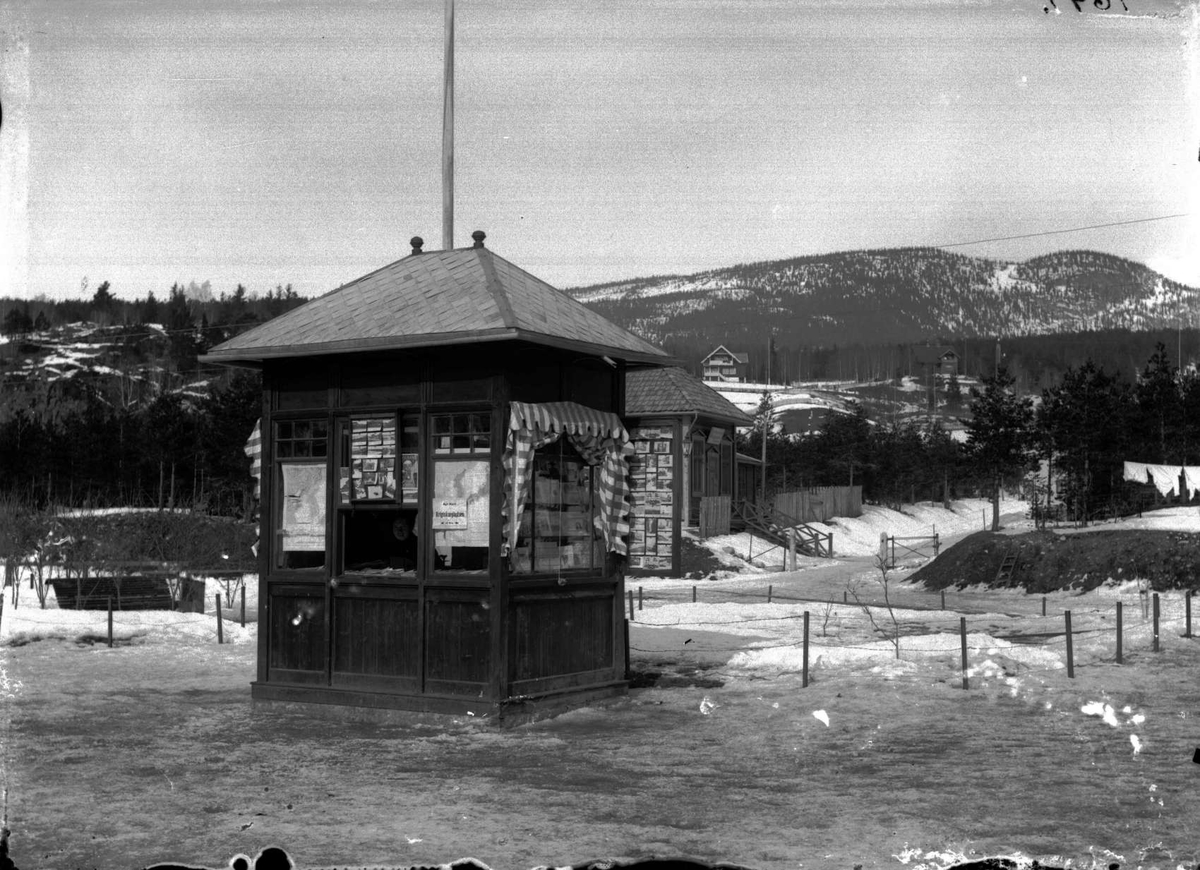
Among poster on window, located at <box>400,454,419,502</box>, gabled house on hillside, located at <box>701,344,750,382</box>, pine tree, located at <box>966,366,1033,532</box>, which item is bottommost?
poster on window, located at <box>400,454,419,502</box>

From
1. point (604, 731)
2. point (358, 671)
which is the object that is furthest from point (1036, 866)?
point (358, 671)

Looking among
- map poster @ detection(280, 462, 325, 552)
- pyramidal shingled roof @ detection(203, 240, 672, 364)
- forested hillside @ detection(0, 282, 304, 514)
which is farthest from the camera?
forested hillside @ detection(0, 282, 304, 514)

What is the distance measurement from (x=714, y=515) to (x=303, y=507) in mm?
35369

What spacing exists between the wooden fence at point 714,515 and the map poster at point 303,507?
34037 mm

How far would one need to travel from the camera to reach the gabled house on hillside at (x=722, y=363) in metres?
160

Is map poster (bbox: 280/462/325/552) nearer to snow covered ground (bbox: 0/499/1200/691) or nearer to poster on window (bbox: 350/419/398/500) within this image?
poster on window (bbox: 350/419/398/500)

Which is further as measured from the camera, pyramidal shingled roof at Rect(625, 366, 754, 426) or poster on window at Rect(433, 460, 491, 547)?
pyramidal shingled roof at Rect(625, 366, 754, 426)

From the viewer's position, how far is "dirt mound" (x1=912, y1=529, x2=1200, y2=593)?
101 ft

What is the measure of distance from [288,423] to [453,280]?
2.35m

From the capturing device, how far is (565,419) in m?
13.3

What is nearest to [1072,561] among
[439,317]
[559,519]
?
[559,519]

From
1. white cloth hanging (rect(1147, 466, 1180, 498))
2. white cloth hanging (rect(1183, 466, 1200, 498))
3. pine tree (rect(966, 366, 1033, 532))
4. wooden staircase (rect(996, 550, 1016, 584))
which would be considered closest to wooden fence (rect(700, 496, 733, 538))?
wooden staircase (rect(996, 550, 1016, 584))

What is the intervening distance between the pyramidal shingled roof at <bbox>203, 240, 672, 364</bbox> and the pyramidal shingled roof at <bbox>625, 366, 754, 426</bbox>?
3162 cm

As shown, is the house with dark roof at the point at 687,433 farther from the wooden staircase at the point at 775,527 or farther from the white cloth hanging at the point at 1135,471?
the white cloth hanging at the point at 1135,471
